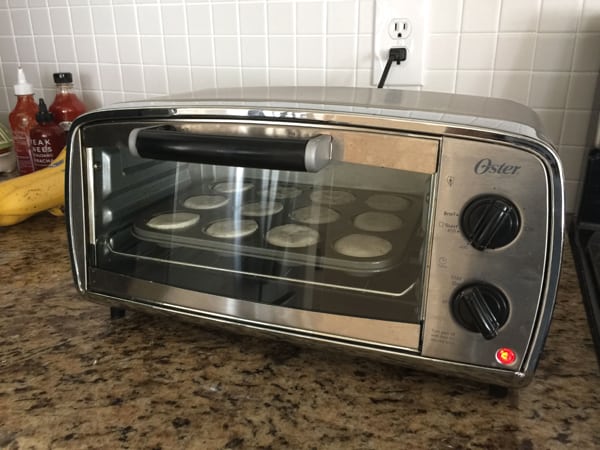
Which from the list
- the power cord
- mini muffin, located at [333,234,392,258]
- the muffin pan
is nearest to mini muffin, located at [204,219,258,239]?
the muffin pan

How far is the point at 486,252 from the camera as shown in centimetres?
45

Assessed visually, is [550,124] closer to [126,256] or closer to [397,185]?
[397,185]

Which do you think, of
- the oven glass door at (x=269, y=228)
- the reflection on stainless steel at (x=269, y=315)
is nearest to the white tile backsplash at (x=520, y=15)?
the oven glass door at (x=269, y=228)

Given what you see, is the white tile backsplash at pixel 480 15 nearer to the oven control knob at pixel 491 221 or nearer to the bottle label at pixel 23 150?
the oven control knob at pixel 491 221

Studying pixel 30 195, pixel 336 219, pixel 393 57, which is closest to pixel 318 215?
pixel 336 219

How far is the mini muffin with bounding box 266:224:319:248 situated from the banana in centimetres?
55

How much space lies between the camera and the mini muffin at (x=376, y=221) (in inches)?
21.6

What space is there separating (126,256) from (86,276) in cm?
5

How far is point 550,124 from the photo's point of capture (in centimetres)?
84

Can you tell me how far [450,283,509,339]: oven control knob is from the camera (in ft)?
1.49

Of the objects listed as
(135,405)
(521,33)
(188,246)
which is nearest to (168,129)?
(188,246)

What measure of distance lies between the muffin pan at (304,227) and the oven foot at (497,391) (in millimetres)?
152

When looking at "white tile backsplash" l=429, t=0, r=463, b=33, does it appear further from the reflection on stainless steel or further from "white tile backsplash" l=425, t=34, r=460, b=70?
the reflection on stainless steel

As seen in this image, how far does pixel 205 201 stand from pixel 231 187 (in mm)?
47
